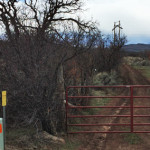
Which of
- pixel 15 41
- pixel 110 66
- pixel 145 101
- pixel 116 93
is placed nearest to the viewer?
pixel 15 41

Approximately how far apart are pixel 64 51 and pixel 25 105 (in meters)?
2.60

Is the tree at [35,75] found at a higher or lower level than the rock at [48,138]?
higher

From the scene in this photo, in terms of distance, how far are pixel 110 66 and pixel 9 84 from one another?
1990cm

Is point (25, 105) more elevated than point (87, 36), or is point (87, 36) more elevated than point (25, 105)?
point (87, 36)

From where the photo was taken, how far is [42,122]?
6.68 meters

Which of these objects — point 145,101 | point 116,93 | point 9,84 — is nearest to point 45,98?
point 9,84

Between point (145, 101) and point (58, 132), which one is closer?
point (58, 132)

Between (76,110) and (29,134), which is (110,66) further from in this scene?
(29,134)

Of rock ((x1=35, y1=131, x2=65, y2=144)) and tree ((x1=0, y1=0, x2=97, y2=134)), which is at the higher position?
tree ((x1=0, y1=0, x2=97, y2=134))

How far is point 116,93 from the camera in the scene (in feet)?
60.0

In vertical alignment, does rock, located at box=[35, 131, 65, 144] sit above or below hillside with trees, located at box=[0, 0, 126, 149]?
below

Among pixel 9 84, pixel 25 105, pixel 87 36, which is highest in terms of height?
pixel 87 36

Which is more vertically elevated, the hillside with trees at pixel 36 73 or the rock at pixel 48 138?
the hillside with trees at pixel 36 73

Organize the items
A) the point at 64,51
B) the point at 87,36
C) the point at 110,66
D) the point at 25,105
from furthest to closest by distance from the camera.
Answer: the point at 110,66 < the point at 87,36 < the point at 64,51 < the point at 25,105
